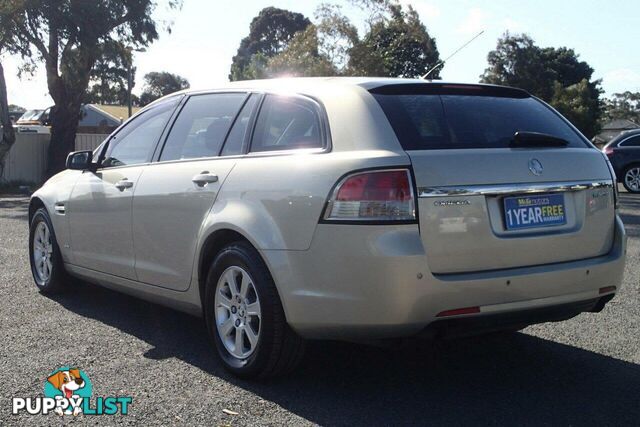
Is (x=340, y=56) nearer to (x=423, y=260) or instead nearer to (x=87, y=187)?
(x=87, y=187)

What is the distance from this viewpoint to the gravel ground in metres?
3.93

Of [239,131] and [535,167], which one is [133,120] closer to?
[239,131]

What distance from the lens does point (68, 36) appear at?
79.4ft

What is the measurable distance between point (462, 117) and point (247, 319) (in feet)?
5.25

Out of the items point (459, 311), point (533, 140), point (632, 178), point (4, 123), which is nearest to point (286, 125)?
point (533, 140)

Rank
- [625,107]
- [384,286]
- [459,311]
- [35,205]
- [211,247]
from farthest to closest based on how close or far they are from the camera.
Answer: [625,107] → [35,205] → [211,247] → [459,311] → [384,286]

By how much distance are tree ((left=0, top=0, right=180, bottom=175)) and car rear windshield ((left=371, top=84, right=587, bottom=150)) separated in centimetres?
2062

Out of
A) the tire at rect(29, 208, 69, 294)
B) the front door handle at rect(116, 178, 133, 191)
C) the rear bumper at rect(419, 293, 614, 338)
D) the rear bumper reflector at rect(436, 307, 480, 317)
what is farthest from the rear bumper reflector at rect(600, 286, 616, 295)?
the tire at rect(29, 208, 69, 294)

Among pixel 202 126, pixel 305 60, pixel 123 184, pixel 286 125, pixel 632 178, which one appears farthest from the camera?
pixel 305 60

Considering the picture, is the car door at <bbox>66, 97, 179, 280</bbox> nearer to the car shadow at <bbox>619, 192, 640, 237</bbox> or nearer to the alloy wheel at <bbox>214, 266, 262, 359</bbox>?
the alloy wheel at <bbox>214, 266, 262, 359</bbox>

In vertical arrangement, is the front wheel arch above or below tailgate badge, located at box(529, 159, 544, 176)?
below

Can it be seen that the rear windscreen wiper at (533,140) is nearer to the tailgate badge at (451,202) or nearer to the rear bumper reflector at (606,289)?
the tailgate badge at (451,202)

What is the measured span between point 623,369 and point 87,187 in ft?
13.0

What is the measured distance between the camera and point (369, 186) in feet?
12.6
